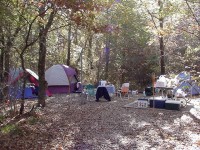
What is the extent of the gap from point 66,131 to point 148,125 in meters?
1.96

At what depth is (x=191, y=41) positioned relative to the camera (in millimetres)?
15469

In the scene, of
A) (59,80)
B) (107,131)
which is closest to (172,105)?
(107,131)

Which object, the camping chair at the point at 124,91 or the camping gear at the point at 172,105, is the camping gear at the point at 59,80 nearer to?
the camping chair at the point at 124,91

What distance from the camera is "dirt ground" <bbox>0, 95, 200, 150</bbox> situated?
494 centimetres

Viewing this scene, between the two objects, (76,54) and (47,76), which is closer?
(47,76)

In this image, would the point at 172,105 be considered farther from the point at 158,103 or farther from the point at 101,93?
the point at 101,93

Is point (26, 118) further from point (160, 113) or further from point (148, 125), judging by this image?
point (160, 113)

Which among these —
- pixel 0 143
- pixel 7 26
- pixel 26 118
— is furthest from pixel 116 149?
pixel 7 26

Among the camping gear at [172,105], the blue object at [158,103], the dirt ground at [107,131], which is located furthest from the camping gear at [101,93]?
the camping gear at [172,105]

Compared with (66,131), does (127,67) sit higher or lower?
higher

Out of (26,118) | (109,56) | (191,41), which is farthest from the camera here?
(109,56)

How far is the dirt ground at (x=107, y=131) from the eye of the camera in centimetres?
494

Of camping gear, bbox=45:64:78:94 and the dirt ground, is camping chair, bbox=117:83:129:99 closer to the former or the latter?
camping gear, bbox=45:64:78:94

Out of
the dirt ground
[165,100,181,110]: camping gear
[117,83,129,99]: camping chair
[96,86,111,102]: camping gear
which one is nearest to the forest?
[96,86,111,102]: camping gear
